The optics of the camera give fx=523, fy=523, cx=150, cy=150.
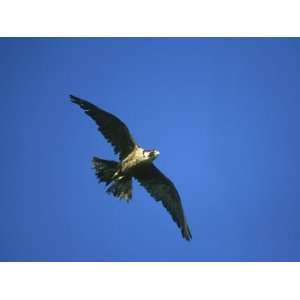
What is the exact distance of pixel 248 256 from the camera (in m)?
9.62

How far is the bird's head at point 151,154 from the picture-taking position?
8.82 m

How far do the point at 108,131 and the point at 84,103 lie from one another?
2.10ft

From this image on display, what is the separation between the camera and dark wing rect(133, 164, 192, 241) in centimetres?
946

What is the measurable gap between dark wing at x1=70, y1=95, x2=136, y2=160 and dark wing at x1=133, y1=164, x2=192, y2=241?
0.58 meters

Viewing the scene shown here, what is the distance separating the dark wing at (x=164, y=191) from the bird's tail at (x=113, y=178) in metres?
0.37

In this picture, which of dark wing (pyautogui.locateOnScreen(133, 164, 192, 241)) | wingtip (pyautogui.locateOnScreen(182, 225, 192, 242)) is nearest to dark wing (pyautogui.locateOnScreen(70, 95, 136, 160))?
dark wing (pyautogui.locateOnScreen(133, 164, 192, 241))

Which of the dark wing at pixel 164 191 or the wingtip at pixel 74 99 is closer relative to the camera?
the wingtip at pixel 74 99

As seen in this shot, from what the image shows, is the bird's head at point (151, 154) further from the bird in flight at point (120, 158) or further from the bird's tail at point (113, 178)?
the bird's tail at point (113, 178)

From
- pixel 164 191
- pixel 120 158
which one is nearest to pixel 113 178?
pixel 120 158

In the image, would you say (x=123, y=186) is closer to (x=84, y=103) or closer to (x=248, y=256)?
(x=84, y=103)

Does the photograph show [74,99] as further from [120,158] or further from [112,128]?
[120,158]

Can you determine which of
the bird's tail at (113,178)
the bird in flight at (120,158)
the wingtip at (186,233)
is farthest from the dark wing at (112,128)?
the wingtip at (186,233)

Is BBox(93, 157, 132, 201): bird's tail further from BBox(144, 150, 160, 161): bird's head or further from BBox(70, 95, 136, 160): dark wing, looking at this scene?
BBox(144, 150, 160, 161): bird's head
